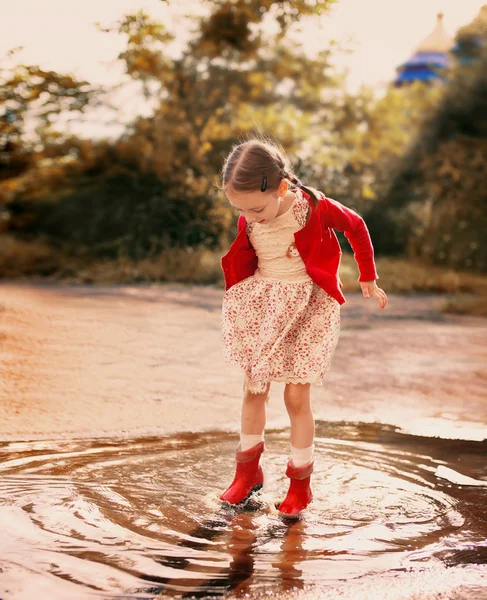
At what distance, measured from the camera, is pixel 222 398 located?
4.65 m

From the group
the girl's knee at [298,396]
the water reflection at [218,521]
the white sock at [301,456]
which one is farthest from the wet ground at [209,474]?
the girl's knee at [298,396]

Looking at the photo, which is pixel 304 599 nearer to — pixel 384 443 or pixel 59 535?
pixel 59 535

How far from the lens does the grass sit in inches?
420

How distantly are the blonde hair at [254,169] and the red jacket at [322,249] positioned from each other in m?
0.19

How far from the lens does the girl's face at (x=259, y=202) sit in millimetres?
2949

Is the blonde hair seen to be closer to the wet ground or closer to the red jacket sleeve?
the red jacket sleeve

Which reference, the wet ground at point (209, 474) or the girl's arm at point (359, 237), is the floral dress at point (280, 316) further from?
the wet ground at point (209, 474)

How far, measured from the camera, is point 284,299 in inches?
122

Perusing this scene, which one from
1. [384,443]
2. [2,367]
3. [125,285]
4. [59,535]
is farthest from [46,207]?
[59,535]

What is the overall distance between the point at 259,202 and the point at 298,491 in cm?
96

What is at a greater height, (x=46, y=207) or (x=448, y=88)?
(x=448, y=88)

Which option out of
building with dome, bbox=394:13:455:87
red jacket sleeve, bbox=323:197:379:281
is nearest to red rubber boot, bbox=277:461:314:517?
red jacket sleeve, bbox=323:197:379:281

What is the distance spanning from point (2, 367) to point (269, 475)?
2187 mm

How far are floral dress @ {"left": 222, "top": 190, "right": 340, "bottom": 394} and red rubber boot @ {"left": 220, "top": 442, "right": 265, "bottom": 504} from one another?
223 millimetres
